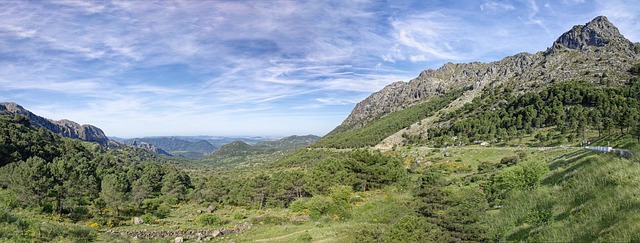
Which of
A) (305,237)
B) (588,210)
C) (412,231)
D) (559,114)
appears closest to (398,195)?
(305,237)

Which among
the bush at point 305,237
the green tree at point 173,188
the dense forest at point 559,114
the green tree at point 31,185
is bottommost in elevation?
the green tree at point 173,188

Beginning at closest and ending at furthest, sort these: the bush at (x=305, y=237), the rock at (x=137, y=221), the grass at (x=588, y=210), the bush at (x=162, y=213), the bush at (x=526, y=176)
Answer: the grass at (x=588, y=210) → the bush at (x=526, y=176) → the bush at (x=305, y=237) → the rock at (x=137, y=221) → the bush at (x=162, y=213)

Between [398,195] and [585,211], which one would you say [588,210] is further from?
[398,195]

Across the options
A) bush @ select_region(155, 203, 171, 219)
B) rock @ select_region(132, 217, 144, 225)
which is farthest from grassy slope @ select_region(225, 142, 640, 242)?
bush @ select_region(155, 203, 171, 219)

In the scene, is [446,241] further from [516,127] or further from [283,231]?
[516,127]

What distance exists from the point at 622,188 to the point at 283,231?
32878mm

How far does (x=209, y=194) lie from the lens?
250ft

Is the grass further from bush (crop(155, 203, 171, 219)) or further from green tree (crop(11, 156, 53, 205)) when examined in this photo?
green tree (crop(11, 156, 53, 205))

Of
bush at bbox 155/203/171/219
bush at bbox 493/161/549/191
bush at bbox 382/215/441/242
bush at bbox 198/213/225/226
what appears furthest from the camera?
bush at bbox 155/203/171/219

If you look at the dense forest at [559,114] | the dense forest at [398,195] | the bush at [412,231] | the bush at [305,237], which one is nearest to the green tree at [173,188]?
the dense forest at [398,195]

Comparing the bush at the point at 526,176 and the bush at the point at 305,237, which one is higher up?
the bush at the point at 526,176

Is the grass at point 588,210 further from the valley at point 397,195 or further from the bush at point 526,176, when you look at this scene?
the bush at point 526,176

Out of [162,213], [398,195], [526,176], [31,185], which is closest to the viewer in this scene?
[526,176]

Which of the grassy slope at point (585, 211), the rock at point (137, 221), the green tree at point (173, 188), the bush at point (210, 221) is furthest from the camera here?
the green tree at point (173, 188)
